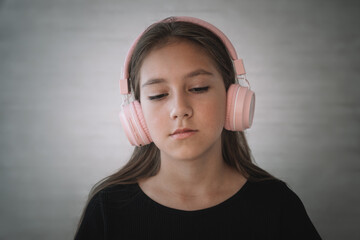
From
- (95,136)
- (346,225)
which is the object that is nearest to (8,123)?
(95,136)

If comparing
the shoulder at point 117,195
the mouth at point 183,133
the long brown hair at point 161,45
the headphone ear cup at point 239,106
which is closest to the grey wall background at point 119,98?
the long brown hair at point 161,45

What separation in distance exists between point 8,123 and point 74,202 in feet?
1.68

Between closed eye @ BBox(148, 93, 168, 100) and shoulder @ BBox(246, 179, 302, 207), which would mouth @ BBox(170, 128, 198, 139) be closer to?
closed eye @ BBox(148, 93, 168, 100)

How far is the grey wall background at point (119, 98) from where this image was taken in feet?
5.25

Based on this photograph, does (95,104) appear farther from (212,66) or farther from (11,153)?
(212,66)

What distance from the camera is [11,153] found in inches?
64.9

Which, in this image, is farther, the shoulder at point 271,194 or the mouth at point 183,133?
the shoulder at point 271,194

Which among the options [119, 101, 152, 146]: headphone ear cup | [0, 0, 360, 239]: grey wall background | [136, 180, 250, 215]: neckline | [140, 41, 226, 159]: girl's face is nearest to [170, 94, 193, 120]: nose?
[140, 41, 226, 159]: girl's face

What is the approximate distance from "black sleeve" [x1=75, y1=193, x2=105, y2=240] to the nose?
424 mm

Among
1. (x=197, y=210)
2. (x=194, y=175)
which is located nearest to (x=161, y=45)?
(x=194, y=175)

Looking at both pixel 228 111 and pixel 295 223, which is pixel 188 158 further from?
pixel 295 223

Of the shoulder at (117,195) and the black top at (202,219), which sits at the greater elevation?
the shoulder at (117,195)

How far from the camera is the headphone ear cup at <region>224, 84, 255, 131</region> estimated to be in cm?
105

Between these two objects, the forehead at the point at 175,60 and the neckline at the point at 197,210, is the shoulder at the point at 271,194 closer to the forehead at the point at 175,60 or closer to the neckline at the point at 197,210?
the neckline at the point at 197,210
